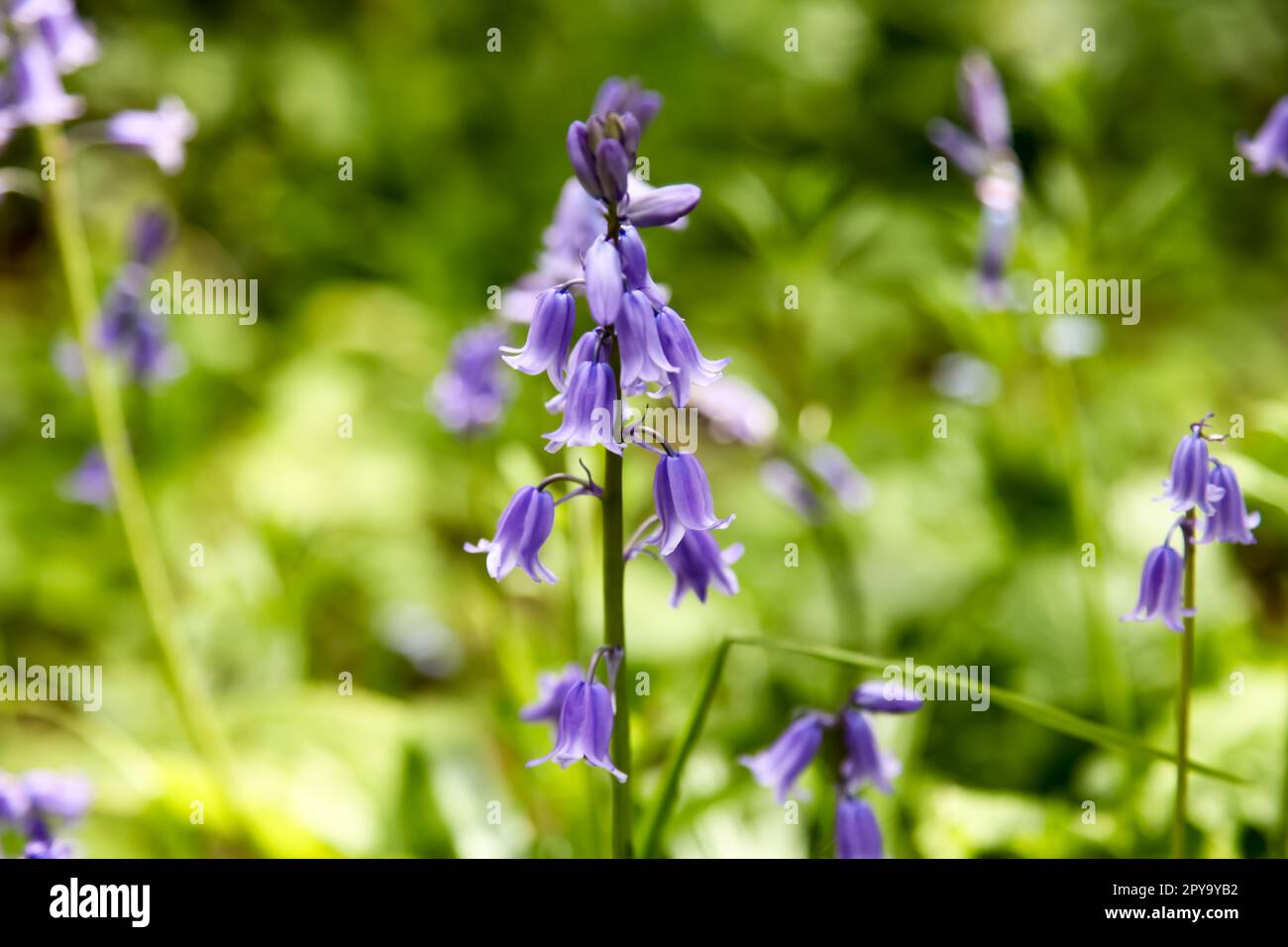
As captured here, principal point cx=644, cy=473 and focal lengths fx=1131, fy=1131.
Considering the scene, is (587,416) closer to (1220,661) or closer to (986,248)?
(986,248)

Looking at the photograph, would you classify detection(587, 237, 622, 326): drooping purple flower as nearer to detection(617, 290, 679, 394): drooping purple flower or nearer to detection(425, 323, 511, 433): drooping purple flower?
detection(617, 290, 679, 394): drooping purple flower

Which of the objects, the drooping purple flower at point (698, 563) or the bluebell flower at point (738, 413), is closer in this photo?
the drooping purple flower at point (698, 563)

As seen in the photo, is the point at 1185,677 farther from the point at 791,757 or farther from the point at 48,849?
the point at 48,849

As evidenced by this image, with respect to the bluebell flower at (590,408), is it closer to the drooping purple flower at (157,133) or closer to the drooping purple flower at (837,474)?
the drooping purple flower at (837,474)

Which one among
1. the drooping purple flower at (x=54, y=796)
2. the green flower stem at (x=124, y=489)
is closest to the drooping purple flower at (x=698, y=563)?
the drooping purple flower at (x=54, y=796)

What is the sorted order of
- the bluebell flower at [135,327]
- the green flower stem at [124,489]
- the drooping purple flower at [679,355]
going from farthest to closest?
the bluebell flower at [135,327]
the green flower stem at [124,489]
the drooping purple flower at [679,355]

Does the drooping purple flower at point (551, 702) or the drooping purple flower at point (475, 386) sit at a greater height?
the drooping purple flower at point (475, 386)

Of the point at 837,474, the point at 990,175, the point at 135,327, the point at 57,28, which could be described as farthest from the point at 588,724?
the point at 135,327
